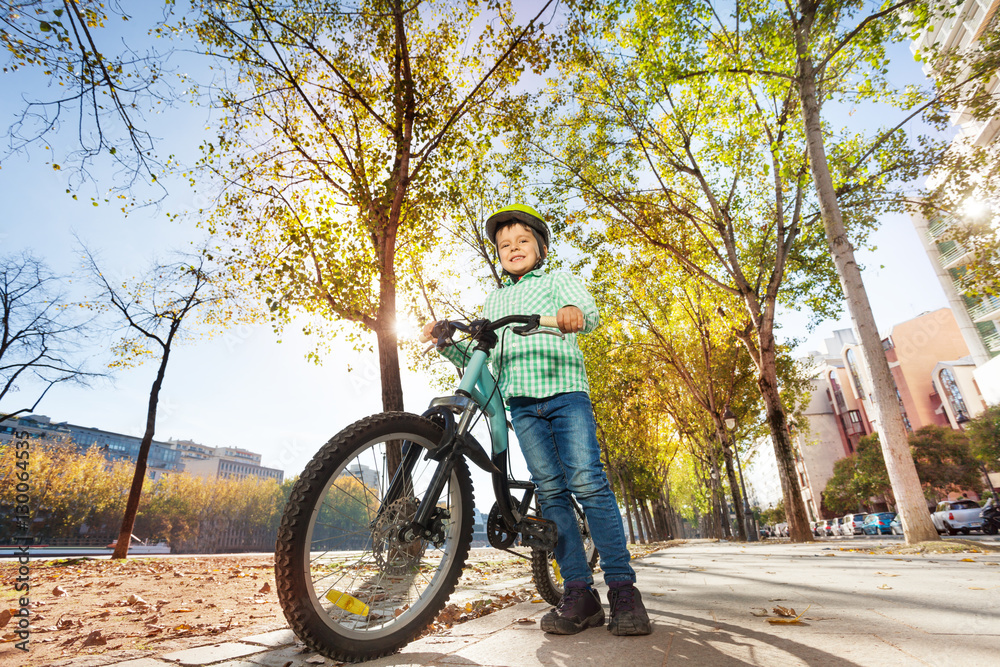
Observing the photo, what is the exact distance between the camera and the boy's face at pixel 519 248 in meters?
3.06

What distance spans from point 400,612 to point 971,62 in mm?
14448

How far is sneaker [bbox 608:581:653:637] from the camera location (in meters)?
2.19

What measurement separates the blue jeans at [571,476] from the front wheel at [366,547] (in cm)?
44

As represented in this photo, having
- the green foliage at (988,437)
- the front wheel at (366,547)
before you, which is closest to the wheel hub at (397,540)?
the front wheel at (366,547)

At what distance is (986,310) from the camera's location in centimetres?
3241

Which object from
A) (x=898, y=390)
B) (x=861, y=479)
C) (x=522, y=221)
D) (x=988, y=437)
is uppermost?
(x=898, y=390)

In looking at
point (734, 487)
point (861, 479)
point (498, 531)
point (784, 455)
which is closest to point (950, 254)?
point (861, 479)

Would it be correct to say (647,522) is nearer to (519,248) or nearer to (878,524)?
(878,524)

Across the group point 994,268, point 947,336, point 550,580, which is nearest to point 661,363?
point 994,268

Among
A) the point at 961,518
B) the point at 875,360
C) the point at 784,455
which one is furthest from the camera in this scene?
the point at 961,518

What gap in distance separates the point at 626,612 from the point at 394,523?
1.16 m

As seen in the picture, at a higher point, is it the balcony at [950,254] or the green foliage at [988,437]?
the balcony at [950,254]

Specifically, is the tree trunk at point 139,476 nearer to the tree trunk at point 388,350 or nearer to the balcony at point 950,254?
the tree trunk at point 388,350

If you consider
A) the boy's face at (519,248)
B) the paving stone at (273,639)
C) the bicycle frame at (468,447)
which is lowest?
the paving stone at (273,639)
